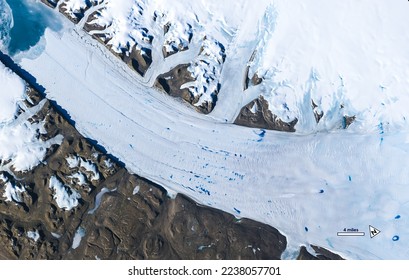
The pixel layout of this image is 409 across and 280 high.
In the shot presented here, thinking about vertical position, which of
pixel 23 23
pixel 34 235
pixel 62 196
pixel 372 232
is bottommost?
pixel 34 235

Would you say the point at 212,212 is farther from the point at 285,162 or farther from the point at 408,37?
the point at 408,37

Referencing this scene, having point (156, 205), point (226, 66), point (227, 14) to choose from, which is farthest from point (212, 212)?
point (227, 14)

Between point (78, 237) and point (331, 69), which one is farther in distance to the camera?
point (331, 69)

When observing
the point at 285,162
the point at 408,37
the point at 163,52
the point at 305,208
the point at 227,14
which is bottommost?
the point at 305,208

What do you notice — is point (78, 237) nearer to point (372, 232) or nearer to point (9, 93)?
point (9, 93)

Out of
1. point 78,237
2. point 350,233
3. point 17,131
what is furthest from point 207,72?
point 350,233

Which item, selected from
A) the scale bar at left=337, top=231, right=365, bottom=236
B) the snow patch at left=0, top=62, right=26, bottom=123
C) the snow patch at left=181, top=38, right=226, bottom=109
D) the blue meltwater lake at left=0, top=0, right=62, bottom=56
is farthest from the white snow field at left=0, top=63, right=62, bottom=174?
the scale bar at left=337, top=231, right=365, bottom=236
